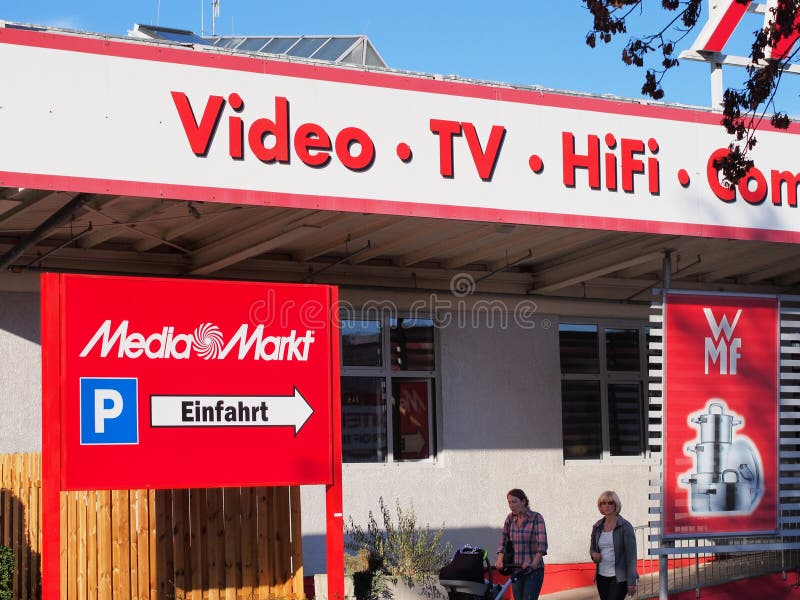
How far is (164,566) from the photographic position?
39.0ft

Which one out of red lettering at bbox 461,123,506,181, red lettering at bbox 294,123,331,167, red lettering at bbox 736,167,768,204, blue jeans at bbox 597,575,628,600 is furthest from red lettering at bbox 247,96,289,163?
red lettering at bbox 736,167,768,204

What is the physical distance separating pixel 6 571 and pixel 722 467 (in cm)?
759

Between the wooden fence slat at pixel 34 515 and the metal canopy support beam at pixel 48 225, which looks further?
the wooden fence slat at pixel 34 515

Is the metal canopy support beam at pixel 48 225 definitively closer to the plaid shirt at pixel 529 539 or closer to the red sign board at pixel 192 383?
the red sign board at pixel 192 383

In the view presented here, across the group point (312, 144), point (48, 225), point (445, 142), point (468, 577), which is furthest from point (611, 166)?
point (48, 225)

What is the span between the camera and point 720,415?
13.4m

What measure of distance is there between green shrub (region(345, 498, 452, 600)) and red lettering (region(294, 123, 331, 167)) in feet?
15.3

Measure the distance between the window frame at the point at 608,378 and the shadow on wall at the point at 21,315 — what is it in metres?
7.28

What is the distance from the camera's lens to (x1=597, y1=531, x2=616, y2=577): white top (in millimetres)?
11363

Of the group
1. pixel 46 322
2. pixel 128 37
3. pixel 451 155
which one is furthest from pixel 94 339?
pixel 451 155

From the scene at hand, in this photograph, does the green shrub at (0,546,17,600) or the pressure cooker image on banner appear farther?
the pressure cooker image on banner

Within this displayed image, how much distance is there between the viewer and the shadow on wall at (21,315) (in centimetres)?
1346

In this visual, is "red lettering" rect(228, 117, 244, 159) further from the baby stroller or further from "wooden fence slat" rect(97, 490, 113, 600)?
the baby stroller

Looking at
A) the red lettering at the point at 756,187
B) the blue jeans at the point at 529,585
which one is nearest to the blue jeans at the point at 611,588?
the blue jeans at the point at 529,585
